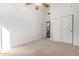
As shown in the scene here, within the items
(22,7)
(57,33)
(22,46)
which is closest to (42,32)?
(57,33)

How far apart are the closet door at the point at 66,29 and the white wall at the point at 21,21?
401 mm

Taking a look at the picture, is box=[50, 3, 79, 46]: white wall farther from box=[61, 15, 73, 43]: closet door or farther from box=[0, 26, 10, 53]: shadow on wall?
box=[0, 26, 10, 53]: shadow on wall

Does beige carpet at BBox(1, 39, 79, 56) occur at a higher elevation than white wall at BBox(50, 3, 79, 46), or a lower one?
lower

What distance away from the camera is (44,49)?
1563 millimetres

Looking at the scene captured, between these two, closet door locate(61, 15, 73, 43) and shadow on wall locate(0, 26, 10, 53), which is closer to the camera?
shadow on wall locate(0, 26, 10, 53)

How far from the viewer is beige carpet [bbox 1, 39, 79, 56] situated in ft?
4.84

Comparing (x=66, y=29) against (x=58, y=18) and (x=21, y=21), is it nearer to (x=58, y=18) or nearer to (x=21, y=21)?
(x=58, y=18)

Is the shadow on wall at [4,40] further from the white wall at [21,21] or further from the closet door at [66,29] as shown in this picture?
the closet door at [66,29]

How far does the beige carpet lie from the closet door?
11cm

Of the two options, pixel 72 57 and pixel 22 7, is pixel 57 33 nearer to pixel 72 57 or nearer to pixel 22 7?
pixel 72 57

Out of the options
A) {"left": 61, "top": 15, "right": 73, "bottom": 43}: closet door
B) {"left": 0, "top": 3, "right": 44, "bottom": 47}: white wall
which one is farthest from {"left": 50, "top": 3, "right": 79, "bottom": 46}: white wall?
{"left": 0, "top": 3, "right": 44, "bottom": 47}: white wall

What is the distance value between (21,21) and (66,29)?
84cm

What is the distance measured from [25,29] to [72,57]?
90 centimetres

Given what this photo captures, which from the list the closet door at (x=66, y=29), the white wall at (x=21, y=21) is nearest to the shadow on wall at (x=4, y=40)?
the white wall at (x=21, y=21)
